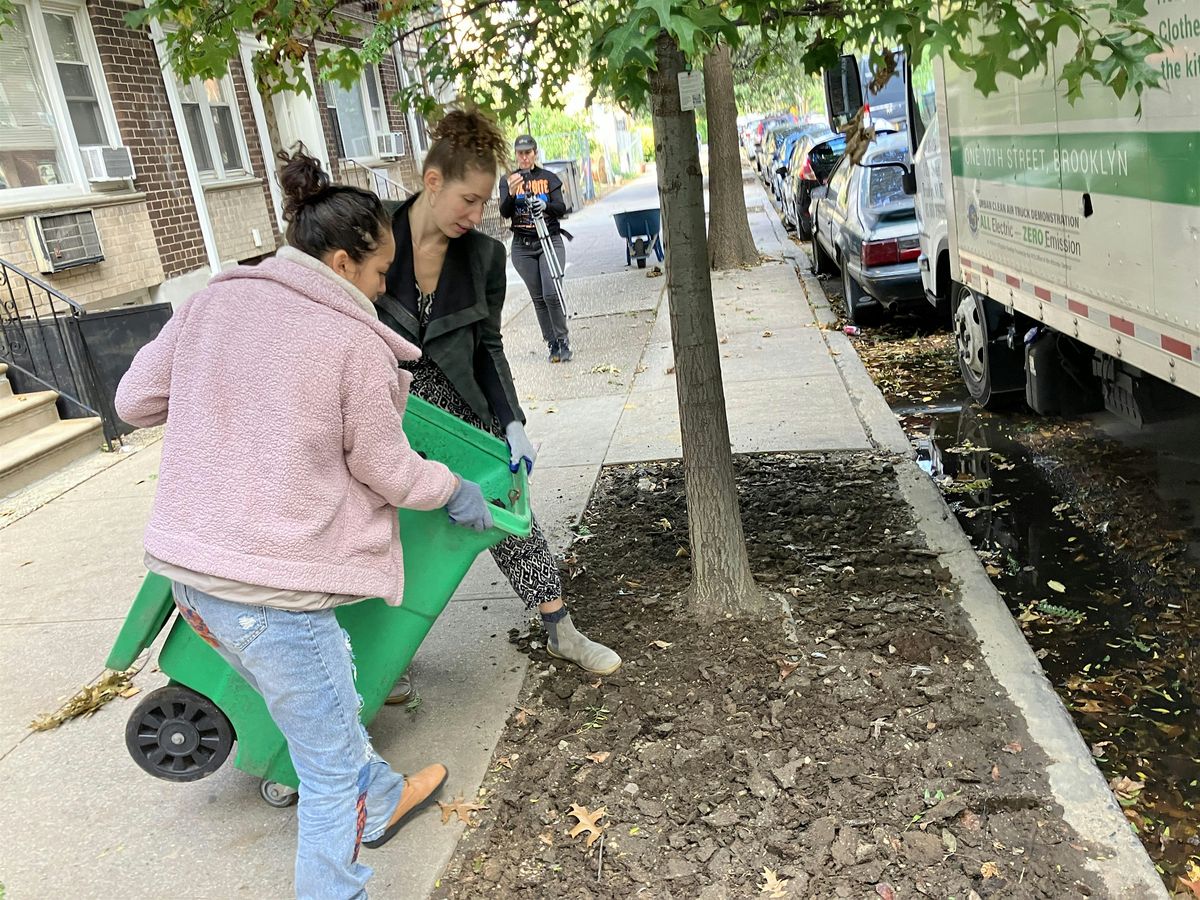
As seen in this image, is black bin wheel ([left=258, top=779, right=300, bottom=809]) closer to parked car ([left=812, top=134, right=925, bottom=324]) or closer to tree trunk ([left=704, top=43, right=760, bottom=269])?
parked car ([left=812, top=134, right=925, bottom=324])

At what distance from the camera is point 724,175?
12.9 metres

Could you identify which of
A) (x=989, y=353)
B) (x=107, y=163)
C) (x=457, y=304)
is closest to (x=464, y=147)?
(x=457, y=304)

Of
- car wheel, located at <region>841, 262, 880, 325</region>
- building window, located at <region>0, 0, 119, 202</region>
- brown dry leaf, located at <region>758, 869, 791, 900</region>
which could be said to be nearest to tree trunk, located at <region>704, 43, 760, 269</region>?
car wheel, located at <region>841, 262, 880, 325</region>

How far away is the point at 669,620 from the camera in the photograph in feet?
12.7

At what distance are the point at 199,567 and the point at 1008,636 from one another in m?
2.80

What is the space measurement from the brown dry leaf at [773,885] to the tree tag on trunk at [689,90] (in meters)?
2.41

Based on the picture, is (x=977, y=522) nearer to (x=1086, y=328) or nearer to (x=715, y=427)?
(x=1086, y=328)

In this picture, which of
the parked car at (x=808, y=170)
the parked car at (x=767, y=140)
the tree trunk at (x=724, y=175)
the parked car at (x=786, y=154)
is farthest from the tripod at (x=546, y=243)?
the parked car at (x=767, y=140)

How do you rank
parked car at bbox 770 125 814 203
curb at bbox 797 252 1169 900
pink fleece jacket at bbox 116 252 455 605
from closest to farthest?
pink fleece jacket at bbox 116 252 455 605
curb at bbox 797 252 1169 900
parked car at bbox 770 125 814 203

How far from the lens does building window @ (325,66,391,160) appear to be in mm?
15539

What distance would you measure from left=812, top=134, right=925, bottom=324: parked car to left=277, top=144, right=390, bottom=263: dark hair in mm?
6039

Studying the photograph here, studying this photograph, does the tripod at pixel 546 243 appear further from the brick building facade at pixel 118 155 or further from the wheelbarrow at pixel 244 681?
the wheelbarrow at pixel 244 681

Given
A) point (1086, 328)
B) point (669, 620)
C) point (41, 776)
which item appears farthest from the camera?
point (1086, 328)

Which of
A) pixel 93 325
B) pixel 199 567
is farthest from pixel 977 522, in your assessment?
pixel 93 325
